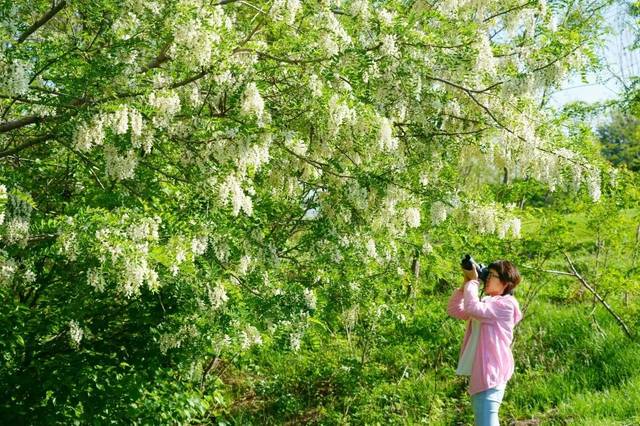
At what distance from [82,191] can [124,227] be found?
1481mm

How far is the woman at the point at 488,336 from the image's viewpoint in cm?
414

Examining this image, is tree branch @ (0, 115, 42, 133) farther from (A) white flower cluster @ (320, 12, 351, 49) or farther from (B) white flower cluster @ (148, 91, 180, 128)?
(A) white flower cluster @ (320, 12, 351, 49)

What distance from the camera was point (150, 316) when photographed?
18.3 ft

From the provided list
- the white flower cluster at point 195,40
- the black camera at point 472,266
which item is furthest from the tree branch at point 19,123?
the black camera at point 472,266

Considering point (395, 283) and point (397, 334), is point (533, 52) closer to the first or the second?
point (395, 283)

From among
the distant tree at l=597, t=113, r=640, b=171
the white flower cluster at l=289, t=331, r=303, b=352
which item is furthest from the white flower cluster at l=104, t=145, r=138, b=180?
the distant tree at l=597, t=113, r=640, b=171

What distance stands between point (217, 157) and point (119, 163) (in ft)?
2.23

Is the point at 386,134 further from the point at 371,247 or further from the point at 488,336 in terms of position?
the point at 488,336

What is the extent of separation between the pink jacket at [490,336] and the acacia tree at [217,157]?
4.61ft

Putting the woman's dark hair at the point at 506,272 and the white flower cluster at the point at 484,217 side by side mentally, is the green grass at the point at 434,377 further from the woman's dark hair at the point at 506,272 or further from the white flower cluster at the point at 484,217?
the woman's dark hair at the point at 506,272

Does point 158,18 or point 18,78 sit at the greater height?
point 158,18

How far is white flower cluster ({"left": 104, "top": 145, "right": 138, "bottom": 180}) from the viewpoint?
4.54 m

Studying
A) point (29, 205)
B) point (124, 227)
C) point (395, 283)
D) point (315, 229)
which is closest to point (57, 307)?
point (29, 205)

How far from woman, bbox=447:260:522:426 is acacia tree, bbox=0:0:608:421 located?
1269mm
